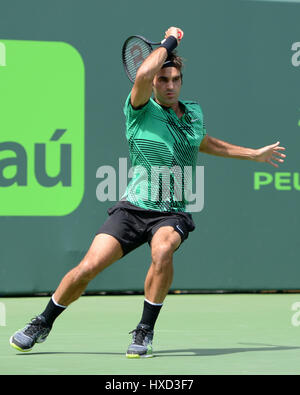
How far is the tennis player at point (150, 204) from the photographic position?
4.82 metres

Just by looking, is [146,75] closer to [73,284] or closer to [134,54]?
[134,54]

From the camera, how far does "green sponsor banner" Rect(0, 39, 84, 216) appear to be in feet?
24.3

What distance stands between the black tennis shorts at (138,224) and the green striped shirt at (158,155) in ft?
0.13

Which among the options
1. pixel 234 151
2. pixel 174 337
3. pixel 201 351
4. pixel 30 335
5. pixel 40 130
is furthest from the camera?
pixel 40 130

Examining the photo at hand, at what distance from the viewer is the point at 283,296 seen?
788cm

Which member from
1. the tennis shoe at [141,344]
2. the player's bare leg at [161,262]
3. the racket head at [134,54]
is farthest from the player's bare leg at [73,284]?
the racket head at [134,54]

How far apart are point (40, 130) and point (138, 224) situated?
266 cm

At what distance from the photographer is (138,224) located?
4996 mm

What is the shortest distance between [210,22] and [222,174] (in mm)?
1268

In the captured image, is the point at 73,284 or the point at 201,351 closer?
the point at 73,284

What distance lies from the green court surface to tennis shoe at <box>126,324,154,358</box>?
6 centimetres

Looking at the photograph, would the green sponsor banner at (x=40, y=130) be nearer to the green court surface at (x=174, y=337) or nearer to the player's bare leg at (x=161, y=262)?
the green court surface at (x=174, y=337)

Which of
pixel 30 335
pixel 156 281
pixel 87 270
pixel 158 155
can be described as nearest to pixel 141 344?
pixel 156 281
